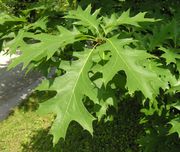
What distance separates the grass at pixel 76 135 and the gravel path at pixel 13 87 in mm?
861

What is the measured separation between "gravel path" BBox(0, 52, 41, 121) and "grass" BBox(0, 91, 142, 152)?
2.82ft

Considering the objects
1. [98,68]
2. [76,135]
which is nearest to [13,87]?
[76,135]

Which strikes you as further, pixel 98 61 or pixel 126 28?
pixel 126 28

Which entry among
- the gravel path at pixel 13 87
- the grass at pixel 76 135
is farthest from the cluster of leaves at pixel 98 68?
the gravel path at pixel 13 87

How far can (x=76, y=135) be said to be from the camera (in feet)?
21.3

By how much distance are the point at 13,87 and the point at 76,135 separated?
12.8ft

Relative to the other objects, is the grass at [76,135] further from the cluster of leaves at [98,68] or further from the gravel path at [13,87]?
the cluster of leaves at [98,68]

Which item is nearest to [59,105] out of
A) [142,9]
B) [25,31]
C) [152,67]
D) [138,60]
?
[138,60]

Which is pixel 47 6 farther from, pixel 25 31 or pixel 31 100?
pixel 31 100

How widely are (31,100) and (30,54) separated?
657 cm

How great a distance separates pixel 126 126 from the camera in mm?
6473

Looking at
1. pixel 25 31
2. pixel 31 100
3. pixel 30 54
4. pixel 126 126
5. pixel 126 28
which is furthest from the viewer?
pixel 31 100

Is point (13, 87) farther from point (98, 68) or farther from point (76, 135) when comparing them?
point (98, 68)

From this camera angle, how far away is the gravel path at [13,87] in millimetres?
8664
